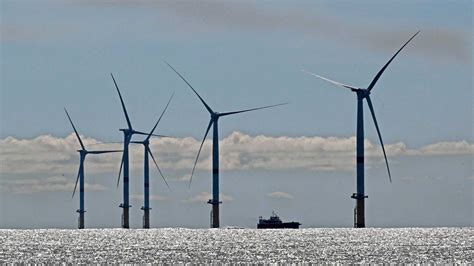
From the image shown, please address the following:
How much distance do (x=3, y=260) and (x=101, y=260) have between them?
50.0ft

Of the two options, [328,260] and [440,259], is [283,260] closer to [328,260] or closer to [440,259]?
[328,260]

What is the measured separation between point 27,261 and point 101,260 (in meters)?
10.6

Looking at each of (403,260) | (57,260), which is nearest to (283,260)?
(403,260)

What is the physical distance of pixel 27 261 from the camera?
19250cm

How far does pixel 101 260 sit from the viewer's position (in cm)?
19425

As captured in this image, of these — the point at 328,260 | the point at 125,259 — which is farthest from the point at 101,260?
the point at 328,260

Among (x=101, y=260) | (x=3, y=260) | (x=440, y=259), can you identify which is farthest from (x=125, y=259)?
(x=440, y=259)

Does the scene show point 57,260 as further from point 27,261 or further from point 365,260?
point 365,260

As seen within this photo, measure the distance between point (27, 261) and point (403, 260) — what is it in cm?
5385

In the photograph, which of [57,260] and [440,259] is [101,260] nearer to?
[57,260]

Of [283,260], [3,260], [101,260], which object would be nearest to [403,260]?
[283,260]

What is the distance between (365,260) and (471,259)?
15974 millimetres

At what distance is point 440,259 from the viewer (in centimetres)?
19562

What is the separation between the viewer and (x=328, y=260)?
628 ft
